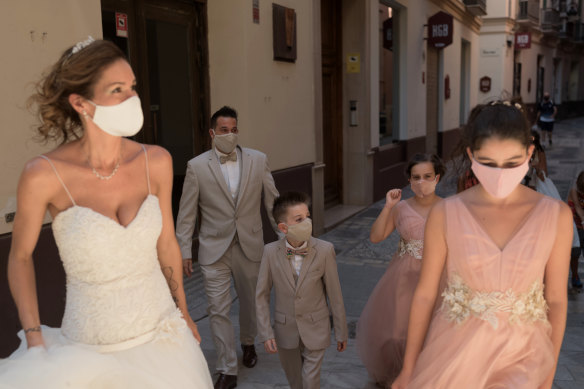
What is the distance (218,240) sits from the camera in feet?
15.0

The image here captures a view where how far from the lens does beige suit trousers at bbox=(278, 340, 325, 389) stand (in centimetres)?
368

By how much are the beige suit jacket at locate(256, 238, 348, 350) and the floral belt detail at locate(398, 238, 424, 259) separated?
658 millimetres

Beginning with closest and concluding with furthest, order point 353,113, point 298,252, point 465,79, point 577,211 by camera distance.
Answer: point 298,252 → point 577,211 → point 353,113 → point 465,79

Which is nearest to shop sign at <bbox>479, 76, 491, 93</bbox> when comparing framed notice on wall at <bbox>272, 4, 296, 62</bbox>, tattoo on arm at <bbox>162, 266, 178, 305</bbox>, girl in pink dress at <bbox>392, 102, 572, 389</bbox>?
framed notice on wall at <bbox>272, 4, 296, 62</bbox>

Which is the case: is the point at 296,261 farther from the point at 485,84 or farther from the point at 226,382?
the point at 485,84

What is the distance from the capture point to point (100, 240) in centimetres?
231

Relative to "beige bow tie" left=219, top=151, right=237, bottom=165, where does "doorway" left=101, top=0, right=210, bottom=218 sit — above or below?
above

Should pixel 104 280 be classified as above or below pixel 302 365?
above

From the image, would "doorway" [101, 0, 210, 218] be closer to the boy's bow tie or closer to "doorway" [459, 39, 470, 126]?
the boy's bow tie

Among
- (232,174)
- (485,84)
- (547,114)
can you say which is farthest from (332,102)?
(485,84)

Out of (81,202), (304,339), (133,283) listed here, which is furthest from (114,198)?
(304,339)

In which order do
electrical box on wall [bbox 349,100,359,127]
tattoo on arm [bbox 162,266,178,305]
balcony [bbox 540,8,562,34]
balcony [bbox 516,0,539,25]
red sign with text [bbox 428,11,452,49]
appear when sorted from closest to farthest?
1. tattoo on arm [bbox 162,266,178,305]
2. electrical box on wall [bbox 349,100,359,127]
3. red sign with text [bbox 428,11,452,49]
4. balcony [bbox 516,0,539,25]
5. balcony [bbox 540,8,562,34]

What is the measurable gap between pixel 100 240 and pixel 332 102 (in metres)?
9.35

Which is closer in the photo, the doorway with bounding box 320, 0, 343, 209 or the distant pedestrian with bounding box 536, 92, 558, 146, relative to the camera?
the doorway with bounding box 320, 0, 343, 209
